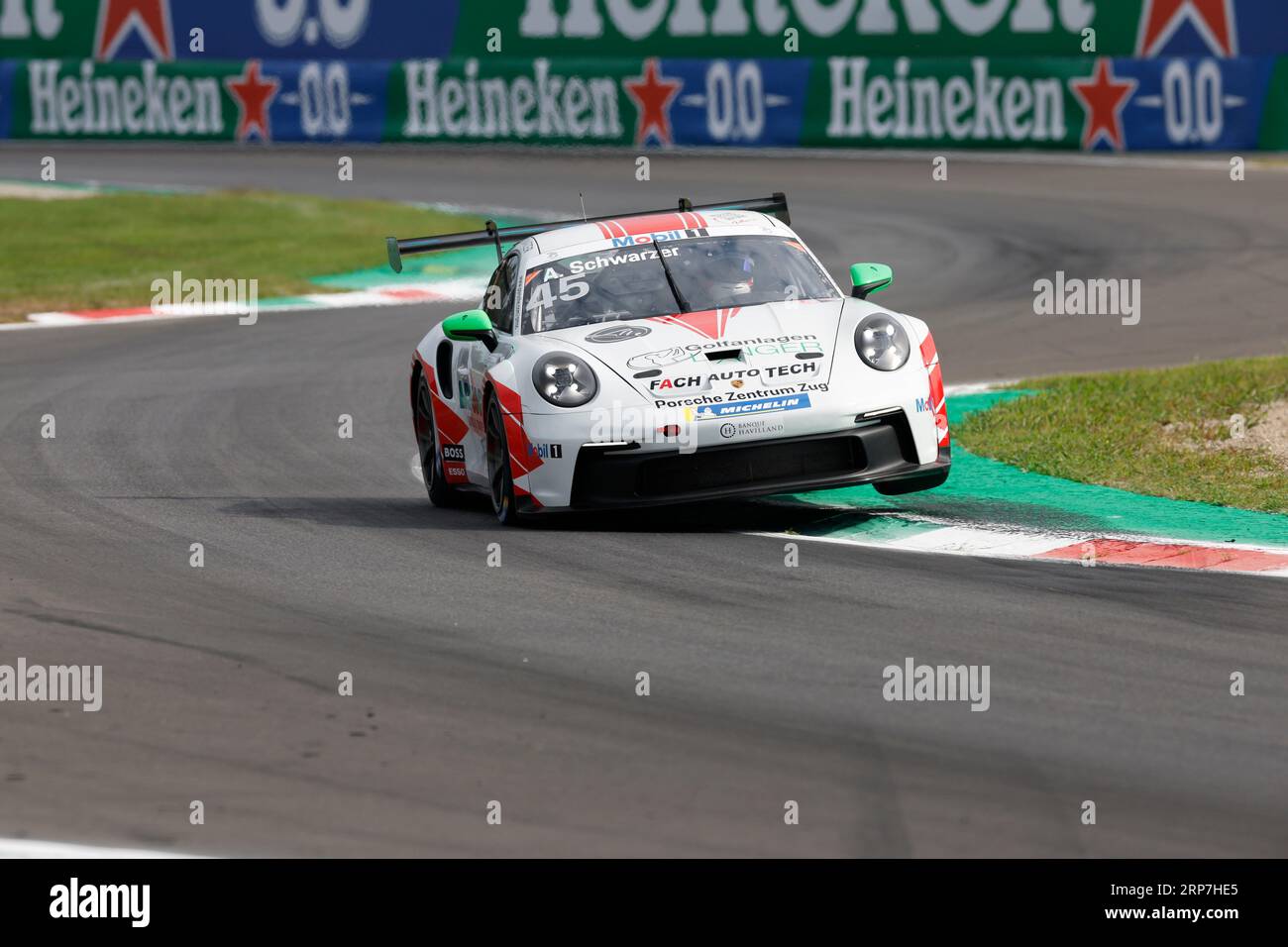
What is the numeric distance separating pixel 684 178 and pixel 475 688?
20.5 meters

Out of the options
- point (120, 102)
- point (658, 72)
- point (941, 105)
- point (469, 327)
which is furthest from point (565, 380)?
point (120, 102)

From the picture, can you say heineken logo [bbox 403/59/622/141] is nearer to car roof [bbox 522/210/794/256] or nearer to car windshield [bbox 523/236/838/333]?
car roof [bbox 522/210/794/256]

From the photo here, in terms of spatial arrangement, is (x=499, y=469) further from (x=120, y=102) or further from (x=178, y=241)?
(x=120, y=102)

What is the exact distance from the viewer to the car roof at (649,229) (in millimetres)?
9609

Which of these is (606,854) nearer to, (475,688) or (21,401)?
(475,688)

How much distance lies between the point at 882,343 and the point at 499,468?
169 cm

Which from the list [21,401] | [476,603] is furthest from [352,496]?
[21,401]

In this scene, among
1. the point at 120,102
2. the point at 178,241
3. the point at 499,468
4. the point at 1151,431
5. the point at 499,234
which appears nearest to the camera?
the point at 499,468

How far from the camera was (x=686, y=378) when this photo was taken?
842 cm

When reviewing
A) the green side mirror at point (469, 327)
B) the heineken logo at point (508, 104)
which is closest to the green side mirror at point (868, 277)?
the green side mirror at point (469, 327)

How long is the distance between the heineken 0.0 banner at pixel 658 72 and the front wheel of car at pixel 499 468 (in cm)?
1875

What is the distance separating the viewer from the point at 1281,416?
1059 cm

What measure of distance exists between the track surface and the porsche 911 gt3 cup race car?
0.30m

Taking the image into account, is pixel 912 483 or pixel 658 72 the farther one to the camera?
pixel 658 72
